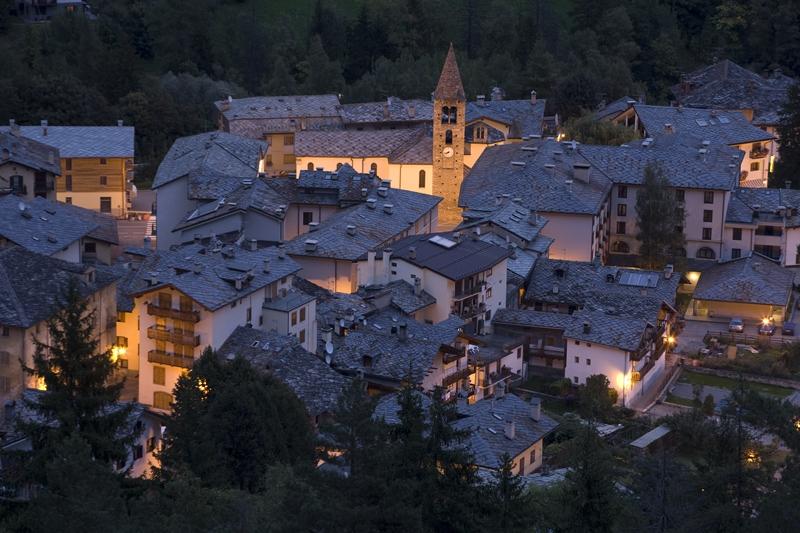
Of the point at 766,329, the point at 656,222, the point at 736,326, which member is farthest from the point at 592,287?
the point at 656,222

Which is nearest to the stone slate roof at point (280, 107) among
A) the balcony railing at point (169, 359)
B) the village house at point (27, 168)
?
the village house at point (27, 168)

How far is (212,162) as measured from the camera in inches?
2586

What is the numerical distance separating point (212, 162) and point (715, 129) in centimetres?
2769

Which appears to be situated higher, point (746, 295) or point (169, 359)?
point (746, 295)

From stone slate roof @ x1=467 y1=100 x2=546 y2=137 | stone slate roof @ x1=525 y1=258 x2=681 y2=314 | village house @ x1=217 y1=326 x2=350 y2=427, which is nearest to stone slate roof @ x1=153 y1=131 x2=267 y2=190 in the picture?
stone slate roof @ x1=467 y1=100 x2=546 y2=137

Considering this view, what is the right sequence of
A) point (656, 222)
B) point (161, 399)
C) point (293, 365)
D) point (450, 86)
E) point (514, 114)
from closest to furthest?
point (293, 365) < point (161, 399) < point (656, 222) < point (450, 86) < point (514, 114)

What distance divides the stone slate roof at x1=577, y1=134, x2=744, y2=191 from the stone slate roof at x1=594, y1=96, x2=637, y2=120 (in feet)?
30.8

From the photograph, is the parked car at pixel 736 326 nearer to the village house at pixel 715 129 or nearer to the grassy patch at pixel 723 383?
the grassy patch at pixel 723 383

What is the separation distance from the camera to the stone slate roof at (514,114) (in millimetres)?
77812

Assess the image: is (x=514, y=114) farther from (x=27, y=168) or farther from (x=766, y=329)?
(x=27, y=168)

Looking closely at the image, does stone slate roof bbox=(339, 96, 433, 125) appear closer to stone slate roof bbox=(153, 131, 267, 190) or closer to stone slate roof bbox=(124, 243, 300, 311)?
stone slate roof bbox=(153, 131, 267, 190)

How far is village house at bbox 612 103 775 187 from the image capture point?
7756cm

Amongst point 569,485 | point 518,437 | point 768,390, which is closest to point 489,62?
point 768,390

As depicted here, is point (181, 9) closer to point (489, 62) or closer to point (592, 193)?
point (489, 62)
